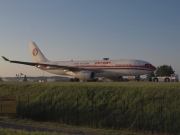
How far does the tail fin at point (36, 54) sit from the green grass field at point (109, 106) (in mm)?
37158

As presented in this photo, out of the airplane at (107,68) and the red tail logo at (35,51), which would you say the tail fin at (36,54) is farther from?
the airplane at (107,68)

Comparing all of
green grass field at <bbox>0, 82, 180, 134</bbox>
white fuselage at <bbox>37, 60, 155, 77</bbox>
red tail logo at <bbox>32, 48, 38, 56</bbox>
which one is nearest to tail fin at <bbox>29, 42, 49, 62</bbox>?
red tail logo at <bbox>32, 48, 38, 56</bbox>

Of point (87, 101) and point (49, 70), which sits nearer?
point (87, 101)

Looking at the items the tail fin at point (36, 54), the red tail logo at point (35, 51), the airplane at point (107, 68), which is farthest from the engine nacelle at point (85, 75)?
the red tail logo at point (35, 51)

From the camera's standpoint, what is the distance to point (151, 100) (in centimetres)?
2806

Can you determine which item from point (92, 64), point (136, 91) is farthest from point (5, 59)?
point (136, 91)

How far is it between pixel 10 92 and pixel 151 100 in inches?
744

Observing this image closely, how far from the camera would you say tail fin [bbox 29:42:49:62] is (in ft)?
240

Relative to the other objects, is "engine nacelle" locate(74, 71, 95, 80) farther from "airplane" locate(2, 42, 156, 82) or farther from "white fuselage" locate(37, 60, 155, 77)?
"white fuselage" locate(37, 60, 155, 77)

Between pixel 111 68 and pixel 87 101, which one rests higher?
pixel 111 68

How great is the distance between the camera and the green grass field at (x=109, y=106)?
2569 cm

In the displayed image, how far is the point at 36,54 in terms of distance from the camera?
7419cm

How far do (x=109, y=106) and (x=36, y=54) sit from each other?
157 feet

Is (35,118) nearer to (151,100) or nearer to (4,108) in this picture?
(4,108)
